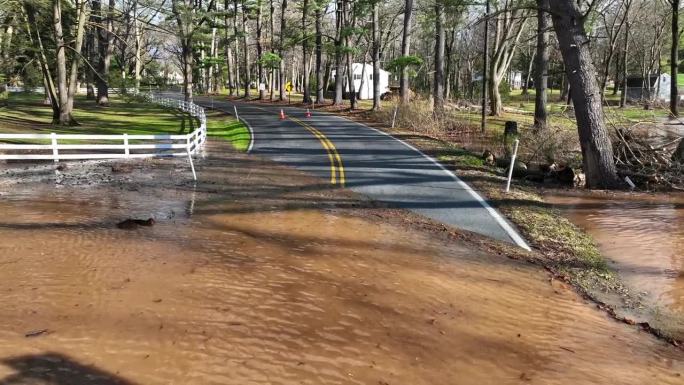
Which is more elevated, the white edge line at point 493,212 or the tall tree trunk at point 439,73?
the tall tree trunk at point 439,73

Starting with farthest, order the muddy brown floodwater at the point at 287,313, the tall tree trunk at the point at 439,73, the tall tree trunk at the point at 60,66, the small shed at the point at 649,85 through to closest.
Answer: the small shed at the point at 649,85
the tall tree trunk at the point at 439,73
the tall tree trunk at the point at 60,66
the muddy brown floodwater at the point at 287,313

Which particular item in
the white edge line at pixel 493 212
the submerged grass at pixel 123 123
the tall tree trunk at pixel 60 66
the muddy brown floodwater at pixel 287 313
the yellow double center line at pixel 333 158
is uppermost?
the tall tree trunk at pixel 60 66

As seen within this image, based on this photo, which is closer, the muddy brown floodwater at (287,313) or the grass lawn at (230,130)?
the muddy brown floodwater at (287,313)

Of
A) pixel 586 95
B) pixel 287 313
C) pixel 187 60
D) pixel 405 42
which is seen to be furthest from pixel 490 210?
pixel 187 60


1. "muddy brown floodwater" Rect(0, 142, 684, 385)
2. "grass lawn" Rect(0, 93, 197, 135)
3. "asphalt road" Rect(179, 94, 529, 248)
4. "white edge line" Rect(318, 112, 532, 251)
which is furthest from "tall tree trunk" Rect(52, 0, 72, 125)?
"muddy brown floodwater" Rect(0, 142, 684, 385)

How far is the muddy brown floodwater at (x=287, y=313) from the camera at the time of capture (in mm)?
5305

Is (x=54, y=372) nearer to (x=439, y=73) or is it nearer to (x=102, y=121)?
(x=439, y=73)

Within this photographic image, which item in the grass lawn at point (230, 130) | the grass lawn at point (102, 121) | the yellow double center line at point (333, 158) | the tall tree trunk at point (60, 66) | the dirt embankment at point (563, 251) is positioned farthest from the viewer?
the grass lawn at point (102, 121)

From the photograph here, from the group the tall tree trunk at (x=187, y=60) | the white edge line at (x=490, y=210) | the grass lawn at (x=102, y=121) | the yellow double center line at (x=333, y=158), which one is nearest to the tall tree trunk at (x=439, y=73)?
the yellow double center line at (x=333, y=158)

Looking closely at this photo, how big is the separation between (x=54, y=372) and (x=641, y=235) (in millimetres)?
10365

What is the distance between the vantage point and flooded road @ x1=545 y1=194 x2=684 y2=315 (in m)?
8.45

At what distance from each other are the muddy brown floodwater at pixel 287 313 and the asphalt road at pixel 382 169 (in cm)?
193

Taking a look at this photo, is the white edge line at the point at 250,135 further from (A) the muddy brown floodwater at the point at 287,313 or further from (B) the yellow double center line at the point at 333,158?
(A) the muddy brown floodwater at the point at 287,313

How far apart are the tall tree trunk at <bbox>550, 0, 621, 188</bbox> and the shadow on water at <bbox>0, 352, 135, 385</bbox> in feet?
46.5
